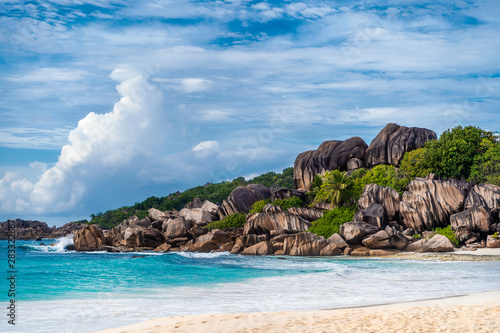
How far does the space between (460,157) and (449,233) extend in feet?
38.1

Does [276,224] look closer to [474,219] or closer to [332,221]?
[332,221]

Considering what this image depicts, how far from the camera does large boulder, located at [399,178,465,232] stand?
1463 inches

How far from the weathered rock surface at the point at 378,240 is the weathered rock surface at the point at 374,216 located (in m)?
2.70

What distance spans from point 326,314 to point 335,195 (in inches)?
1428

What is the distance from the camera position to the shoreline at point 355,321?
948cm

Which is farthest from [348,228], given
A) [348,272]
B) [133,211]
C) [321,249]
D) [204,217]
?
[133,211]

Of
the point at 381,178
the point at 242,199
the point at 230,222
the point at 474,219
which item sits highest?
the point at 381,178

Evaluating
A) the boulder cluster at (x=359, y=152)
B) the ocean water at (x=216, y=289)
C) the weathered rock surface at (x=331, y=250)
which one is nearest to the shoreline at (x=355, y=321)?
the ocean water at (x=216, y=289)

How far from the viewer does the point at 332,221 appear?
143ft

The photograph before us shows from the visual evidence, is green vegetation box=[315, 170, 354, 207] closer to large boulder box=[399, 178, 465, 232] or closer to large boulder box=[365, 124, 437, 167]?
large boulder box=[399, 178, 465, 232]

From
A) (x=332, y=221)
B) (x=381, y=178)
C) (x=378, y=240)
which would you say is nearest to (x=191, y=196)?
(x=381, y=178)

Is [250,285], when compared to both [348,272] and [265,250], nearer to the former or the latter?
[348,272]

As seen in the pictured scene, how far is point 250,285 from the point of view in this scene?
1892cm

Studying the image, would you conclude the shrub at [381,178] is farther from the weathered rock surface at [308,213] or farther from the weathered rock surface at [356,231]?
the weathered rock surface at [356,231]
